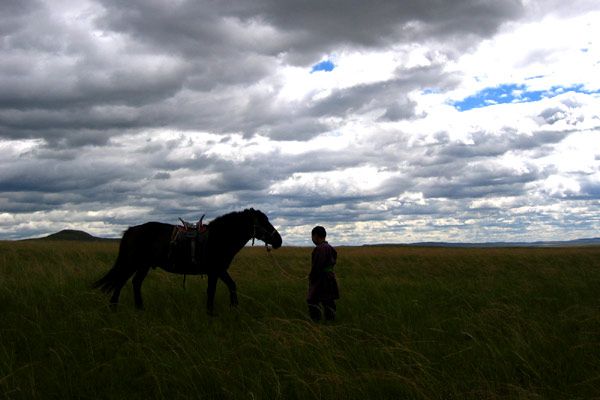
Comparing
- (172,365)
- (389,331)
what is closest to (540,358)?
(389,331)

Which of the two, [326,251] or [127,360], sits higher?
[326,251]

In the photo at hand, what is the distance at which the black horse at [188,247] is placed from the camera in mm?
9805

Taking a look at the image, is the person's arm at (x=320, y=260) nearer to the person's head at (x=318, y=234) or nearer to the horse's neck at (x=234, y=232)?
the person's head at (x=318, y=234)

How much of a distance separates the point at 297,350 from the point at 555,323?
15.8 feet

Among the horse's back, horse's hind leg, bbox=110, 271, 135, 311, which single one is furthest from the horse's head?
horse's hind leg, bbox=110, 271, 135, 311

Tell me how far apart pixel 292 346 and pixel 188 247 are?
4693 millimetres

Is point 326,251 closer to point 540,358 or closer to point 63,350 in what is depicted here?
point 540,358

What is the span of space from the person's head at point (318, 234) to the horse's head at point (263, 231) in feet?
4.59

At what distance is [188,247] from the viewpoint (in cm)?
993

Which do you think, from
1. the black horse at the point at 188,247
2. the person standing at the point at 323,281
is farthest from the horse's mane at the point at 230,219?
the person standing at the point at 323,281

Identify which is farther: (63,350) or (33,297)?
(33,297)

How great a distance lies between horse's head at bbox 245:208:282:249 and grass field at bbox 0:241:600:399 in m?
1.34

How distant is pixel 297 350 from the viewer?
5844 mm

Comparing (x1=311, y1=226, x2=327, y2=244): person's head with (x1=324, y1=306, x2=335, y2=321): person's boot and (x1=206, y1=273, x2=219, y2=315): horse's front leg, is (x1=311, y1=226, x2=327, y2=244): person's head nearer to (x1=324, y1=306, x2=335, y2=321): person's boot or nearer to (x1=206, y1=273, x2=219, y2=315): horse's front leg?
(x1=324, y1=306, x2=335, y2=321): person's boot
